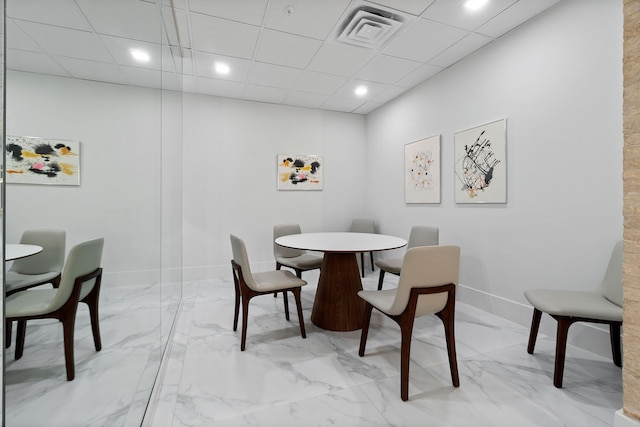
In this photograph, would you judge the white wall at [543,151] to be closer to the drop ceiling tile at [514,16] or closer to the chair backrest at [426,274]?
the drop ceiling tile at [514,16]

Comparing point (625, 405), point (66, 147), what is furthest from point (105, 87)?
point (625, 405)

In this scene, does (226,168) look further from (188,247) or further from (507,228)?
(507,228)

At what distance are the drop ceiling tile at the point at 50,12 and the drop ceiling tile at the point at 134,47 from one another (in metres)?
0.19

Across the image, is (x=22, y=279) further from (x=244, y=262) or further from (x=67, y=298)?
(x=244, y=262)

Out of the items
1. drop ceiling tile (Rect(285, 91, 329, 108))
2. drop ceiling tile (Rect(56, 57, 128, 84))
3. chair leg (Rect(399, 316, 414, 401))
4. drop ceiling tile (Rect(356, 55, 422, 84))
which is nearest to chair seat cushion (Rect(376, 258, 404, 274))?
chair leg (Rect(399, 316, 414, 401))

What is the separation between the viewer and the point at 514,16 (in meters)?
2.45

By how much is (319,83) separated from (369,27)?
128 cm

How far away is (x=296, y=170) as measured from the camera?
15.1 feet

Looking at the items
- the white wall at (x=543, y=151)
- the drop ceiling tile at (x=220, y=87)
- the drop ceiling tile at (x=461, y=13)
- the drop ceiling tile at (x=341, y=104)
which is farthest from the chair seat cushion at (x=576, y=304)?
the drop ceiling tile at (x=220, y=87)

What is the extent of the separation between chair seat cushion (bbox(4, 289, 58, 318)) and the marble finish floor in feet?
3.80

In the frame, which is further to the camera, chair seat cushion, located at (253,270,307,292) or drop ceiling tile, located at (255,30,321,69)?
drop ceiling tile, located at (255,30,321,69)

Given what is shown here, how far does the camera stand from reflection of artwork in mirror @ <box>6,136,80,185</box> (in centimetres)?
56

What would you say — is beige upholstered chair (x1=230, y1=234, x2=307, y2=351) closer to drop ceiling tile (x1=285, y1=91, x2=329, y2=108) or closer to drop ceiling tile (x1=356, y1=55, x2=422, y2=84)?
drop ceiling tile (x1=356, y1=55, x2=422, y2=84)

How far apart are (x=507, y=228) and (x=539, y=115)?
1023mm
